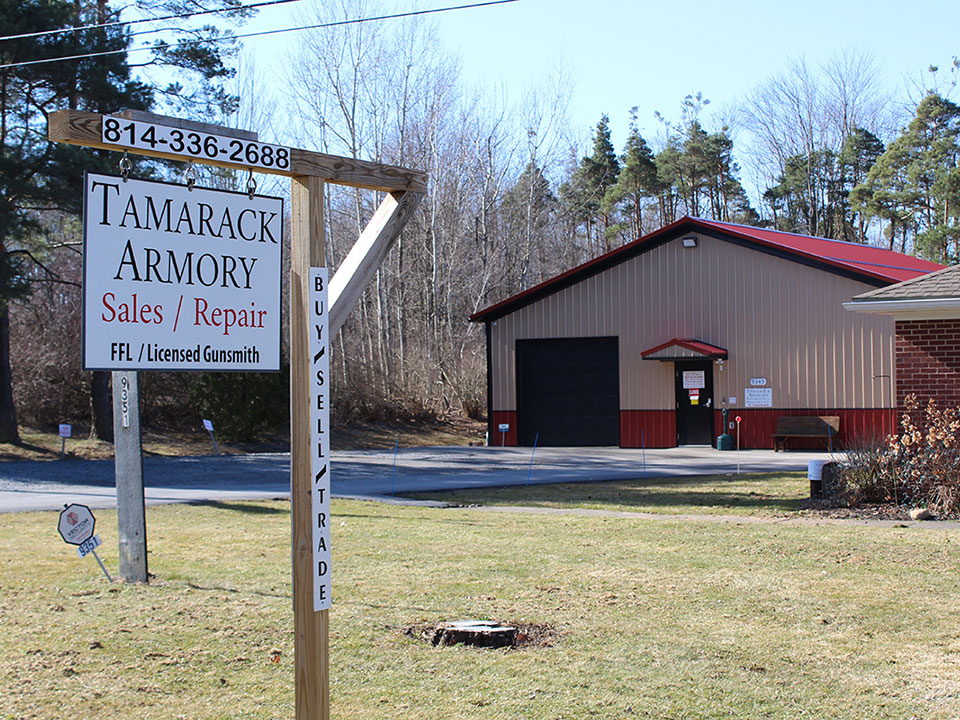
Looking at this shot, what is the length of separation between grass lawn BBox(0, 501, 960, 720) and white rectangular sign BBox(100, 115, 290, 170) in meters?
2.81

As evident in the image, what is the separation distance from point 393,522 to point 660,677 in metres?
7.46

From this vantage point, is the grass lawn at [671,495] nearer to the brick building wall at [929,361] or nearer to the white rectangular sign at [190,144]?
the brick building wall at [929,361]

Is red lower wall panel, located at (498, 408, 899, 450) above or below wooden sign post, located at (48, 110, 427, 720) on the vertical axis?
below

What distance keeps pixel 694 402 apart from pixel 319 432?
24.3m

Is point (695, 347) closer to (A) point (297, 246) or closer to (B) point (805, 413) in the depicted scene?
(B) point (805, 413)

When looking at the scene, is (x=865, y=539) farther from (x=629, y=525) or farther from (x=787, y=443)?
(x=787, y=443)

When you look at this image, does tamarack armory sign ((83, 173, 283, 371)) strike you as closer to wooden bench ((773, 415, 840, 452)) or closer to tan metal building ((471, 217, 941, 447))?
wooden bench ((773, 415, 840, 452))

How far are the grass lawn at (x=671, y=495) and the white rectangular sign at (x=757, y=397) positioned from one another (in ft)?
23.0

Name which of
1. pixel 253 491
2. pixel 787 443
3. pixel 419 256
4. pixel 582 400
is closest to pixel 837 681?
pixel 253 491

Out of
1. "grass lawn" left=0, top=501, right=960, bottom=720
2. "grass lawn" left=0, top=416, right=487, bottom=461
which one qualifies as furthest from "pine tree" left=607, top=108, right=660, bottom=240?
"grass lawn" left=0, top=501, right=960, bottom=720

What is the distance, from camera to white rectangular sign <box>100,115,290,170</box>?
424 centimetres

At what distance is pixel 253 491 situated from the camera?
58.0 ft

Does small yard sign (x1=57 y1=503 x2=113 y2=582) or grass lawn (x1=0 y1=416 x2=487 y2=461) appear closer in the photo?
small yard sign (x1=57 y1=503 x2=113 y2=582)

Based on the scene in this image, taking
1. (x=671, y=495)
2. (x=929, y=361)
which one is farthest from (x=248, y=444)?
(x=929, y=361)
